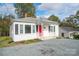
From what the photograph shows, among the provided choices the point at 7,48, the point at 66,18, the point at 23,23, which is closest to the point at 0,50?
the point at 7,48

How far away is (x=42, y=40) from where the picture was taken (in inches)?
276

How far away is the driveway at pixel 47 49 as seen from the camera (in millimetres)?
6883

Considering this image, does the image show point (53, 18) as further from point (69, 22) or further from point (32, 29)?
point (32, 29)

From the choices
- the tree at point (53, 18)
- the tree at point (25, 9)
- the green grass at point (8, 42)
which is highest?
the tree at point (25, 9)

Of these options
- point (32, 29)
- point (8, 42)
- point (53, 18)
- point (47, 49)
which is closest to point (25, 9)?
point (32, 29)

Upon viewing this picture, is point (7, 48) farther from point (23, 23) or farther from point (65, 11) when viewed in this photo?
point (65, 11)

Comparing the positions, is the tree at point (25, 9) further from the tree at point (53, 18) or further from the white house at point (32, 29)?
the tree at point (53, 18)

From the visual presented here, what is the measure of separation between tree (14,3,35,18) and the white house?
0.07 m

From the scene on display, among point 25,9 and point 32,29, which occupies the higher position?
point 25,9

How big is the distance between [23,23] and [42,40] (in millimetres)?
395

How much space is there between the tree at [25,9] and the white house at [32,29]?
7 centimetres

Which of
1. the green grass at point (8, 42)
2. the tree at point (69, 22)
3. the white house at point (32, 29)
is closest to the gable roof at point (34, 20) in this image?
the white house at point (32, 29)

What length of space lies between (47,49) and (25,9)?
691mm

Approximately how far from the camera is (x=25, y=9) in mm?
6957
